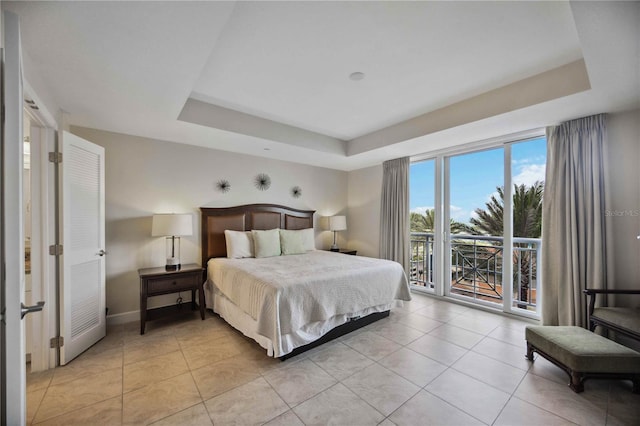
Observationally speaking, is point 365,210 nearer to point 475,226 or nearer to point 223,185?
point 475,226

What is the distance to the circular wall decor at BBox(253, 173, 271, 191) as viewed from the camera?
453 cm

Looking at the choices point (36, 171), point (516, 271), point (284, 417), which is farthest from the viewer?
point (516, 271)

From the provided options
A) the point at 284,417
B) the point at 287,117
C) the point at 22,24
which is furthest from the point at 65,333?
the point at 287,117

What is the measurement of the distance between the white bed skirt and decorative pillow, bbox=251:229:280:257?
0.80 meters

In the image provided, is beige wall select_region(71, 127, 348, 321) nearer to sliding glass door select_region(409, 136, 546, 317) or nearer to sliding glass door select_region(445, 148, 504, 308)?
sliding glass door select_region(409, 136, 546, 317)

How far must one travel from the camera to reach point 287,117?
3541 millimetres

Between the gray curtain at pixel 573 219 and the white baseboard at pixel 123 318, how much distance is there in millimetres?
4980

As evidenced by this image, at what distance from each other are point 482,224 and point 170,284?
174 inches

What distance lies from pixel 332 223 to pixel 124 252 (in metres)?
3.29

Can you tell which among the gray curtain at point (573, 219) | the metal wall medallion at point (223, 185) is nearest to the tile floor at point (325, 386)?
the gray curtain at point (573, 219)

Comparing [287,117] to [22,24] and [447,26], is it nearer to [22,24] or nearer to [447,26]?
[447,26]

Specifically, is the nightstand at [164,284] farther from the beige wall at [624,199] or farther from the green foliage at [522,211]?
the beige wall at [624,199]

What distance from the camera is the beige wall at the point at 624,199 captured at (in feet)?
8.46

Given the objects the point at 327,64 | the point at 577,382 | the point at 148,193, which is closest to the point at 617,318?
the point at 577,382
